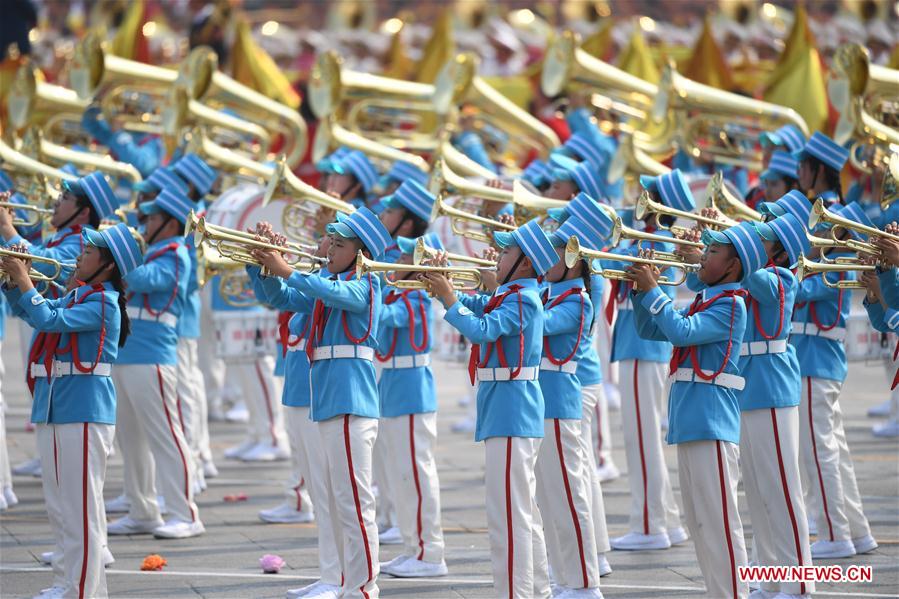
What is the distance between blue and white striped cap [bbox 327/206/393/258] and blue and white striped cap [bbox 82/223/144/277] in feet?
3.29

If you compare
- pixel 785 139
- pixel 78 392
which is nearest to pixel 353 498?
pixel 78 392

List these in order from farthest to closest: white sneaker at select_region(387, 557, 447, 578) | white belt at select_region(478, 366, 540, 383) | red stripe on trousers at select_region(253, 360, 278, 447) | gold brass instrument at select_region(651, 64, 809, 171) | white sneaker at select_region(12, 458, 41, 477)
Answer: gold brass instrument at select_region(651, 64, 809, 171), red stripe on trousers at select_region(253, 360, 278, 447), white sneaker at select_region(12, 458, 41, 477), white sneaker at select_region(387, 557, 447, 578), white belt at select_region(478, 366, 540, 383)

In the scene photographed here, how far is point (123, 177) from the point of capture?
12586 millimetres

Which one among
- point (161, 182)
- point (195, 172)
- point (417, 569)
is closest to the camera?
point (417, 569)

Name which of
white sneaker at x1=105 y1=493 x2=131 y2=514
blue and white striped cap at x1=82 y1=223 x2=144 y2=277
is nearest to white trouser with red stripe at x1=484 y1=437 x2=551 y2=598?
blue and white striped cap at x1=82 y1=223 x2=144 y2=277

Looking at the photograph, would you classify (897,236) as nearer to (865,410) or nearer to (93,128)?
(865,410)

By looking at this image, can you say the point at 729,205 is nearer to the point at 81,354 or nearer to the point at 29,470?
the point at 81,354

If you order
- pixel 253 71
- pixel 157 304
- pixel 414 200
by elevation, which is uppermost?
pixel 253 71

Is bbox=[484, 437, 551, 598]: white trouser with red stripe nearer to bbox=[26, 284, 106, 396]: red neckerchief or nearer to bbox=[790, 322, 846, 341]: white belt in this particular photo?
bbox=[26, 284, 106, 396]: red neckerchief

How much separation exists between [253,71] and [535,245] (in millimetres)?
9528

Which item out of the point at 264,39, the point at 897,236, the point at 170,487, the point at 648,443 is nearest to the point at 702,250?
the point at 897,236

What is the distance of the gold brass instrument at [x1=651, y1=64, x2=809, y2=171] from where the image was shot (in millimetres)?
13312

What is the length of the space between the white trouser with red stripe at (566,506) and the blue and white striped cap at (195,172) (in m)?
3.61

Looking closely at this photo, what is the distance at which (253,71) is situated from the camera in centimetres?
1716
